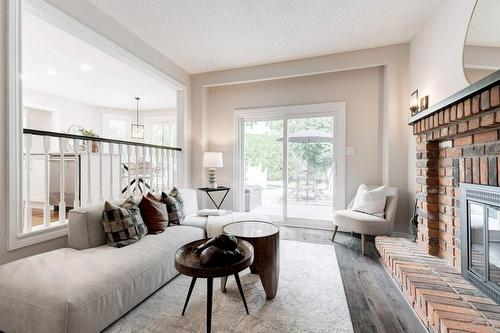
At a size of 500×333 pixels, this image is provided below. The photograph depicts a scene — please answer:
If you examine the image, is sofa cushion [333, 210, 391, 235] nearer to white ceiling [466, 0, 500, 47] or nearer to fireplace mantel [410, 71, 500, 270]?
fireplace mantel [410, 71, 500, 270]

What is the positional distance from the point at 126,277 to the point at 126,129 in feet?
20.8

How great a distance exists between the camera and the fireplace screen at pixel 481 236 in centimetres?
151

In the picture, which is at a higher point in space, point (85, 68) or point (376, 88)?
point (85, 68)

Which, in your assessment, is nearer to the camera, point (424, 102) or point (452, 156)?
point (452, 156)

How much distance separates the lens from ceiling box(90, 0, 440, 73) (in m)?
2.50

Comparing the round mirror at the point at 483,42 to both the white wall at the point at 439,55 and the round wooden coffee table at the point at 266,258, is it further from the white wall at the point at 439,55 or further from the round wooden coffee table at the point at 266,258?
the round wooden coffee table at the point at 266,258

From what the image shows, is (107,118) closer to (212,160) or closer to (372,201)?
(212,160)

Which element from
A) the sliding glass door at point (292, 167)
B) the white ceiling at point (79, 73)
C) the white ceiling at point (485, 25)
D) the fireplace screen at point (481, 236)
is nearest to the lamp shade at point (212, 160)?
the sliding glass door at point (292, 167)

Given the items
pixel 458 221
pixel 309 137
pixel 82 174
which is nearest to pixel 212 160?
pixel 309 137

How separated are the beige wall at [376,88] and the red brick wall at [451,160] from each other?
2.50ft

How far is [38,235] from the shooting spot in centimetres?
200

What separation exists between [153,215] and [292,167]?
2485 mm

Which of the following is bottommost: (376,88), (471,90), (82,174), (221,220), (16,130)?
(221,220)

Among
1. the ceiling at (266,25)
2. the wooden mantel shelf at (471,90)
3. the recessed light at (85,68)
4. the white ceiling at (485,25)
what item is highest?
the ceiling at (266,25)
